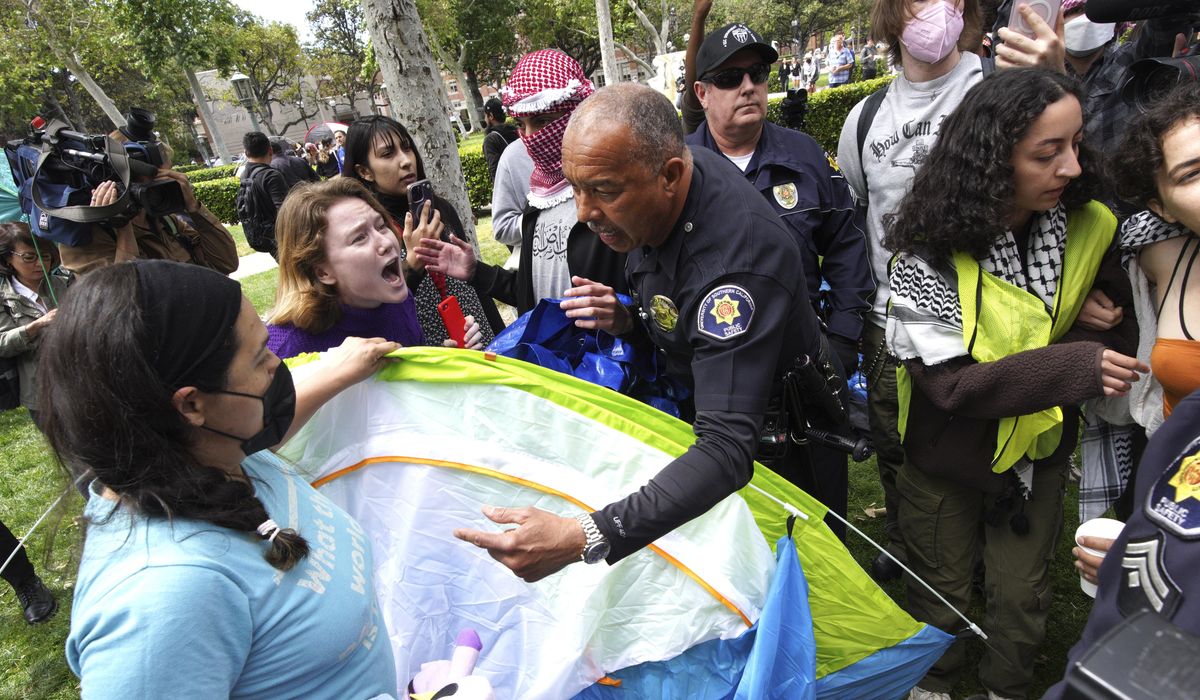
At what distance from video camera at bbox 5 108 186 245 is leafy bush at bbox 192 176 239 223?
12.8m

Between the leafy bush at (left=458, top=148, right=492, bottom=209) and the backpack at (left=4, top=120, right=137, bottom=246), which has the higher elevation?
the backpack at (left=4, top=120, right=137, bottom=246)

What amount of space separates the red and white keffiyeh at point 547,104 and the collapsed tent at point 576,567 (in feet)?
3.78

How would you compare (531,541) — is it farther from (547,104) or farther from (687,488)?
(547,104)

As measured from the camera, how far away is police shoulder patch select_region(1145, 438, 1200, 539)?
87 cm

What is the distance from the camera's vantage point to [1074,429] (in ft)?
6.70

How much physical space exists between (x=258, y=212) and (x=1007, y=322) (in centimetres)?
617

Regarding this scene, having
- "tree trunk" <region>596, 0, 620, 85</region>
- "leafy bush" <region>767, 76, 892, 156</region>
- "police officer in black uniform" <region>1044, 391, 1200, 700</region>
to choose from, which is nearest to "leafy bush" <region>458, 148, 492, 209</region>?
"tree trunk" <region>596, 0, 620, 85</region>

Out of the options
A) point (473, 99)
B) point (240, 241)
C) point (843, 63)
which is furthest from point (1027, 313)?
point (473, 99)

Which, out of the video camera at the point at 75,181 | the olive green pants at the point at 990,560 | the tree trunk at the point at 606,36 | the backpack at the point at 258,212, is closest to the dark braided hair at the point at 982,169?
the olive green pants at the point at 990,560

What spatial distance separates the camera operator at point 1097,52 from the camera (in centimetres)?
215

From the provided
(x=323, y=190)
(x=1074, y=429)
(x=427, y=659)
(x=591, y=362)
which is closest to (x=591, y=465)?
(x=591, y=362)

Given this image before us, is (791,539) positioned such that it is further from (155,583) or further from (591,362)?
(155,583)

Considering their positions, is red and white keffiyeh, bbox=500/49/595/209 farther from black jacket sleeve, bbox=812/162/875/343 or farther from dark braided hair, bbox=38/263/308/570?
dark braided hair, bbox=38/263/308/570

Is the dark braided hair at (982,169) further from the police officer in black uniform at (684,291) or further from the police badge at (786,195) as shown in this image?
the police badge at (786,195)
